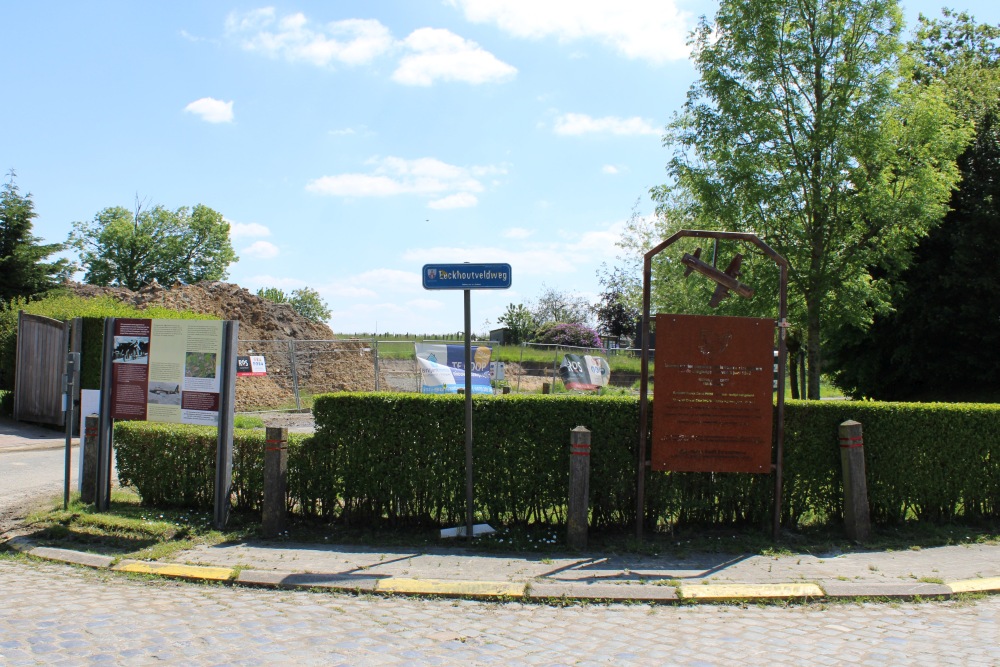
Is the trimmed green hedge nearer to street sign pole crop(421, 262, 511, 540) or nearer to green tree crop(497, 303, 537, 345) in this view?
street sign pole crop(421, 262, 511, 540)

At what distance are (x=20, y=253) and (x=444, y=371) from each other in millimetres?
16295

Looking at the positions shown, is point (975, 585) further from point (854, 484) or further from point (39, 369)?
point (39, 369)

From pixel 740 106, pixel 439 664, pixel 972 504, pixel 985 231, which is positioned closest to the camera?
pixel 439 664

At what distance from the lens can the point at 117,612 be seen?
5.53m

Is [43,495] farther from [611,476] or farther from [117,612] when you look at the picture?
[611,476]

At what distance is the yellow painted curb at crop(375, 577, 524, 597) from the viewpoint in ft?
20.0

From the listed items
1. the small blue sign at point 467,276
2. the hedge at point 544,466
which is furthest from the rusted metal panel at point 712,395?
the small blue sign at point 467,276

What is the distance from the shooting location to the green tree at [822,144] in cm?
1416

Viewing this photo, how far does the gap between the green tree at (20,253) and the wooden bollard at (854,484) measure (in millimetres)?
27965

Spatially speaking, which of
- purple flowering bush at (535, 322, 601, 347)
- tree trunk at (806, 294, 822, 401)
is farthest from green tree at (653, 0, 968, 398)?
purple flowering bush at (535, 322, 601, 347)

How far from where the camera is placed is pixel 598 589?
616cm

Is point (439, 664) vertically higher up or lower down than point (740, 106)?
lower down

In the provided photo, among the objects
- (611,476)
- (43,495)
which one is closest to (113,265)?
(43,495)

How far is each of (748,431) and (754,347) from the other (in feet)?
2.71
